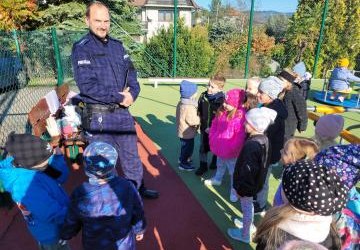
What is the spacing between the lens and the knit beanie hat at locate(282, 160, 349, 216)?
4.92 ft

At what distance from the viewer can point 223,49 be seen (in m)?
27.5

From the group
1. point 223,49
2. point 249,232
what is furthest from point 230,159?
point 223,49

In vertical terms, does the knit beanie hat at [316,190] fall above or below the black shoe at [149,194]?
above

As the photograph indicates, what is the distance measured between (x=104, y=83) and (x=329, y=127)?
2.20 metres

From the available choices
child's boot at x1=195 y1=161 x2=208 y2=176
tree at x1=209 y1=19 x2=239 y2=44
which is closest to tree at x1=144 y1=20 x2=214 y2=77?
child's boot at x1=195 y1=161 x2=208 y2=176

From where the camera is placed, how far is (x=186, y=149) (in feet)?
14.8

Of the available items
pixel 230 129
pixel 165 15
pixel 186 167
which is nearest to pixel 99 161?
pixel 230 129

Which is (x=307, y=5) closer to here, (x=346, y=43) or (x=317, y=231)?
(x=346, y=43)

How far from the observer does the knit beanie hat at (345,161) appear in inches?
84.9

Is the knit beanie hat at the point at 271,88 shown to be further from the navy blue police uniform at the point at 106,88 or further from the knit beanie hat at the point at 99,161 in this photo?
the knit beanie hat at the point at 99,161

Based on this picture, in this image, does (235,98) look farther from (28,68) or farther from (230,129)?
(28,68)

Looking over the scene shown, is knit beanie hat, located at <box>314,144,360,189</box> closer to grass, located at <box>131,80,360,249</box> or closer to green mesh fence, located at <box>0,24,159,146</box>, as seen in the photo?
grass, located at <box>131,80,360,249</box>

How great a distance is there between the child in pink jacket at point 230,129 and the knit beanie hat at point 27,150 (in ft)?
6.43

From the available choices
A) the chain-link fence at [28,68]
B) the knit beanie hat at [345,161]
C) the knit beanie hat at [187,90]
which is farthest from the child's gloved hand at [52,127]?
the knit beanie hat at [345,161]
